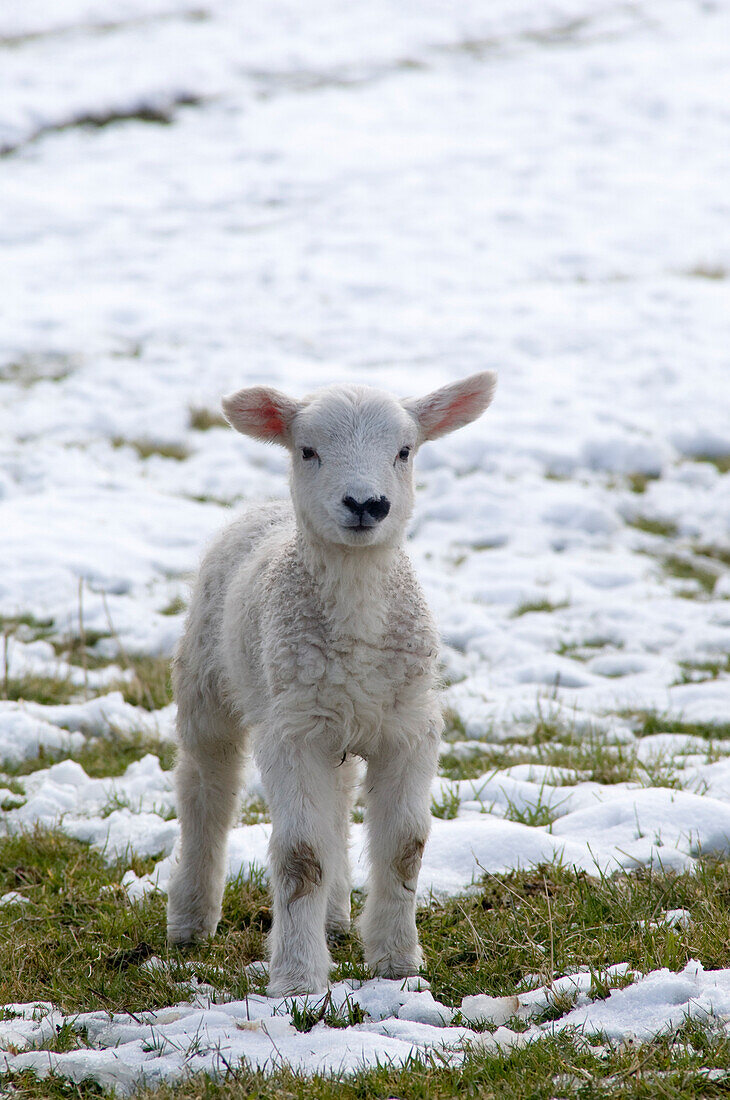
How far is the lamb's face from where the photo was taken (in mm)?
3967

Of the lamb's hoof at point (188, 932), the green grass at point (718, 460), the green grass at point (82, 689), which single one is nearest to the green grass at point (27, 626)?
the green grass at point (82, 689)

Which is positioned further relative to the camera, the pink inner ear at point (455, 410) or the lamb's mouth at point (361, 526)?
the pink inner ear at point (455, 410)

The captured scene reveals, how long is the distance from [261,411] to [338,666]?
1.03 m

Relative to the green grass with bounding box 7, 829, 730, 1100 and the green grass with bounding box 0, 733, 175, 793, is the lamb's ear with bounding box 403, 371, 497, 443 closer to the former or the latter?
the green grass with bounding box 7, 829, 730, 1100

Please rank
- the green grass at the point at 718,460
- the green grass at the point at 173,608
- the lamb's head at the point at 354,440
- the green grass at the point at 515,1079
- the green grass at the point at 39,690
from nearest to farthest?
the green grass at the point at 515,1079 → the lamb's head at the point at 354,440 → the green grass at the point at 39,690 → the green grass at the point at 173,608 → the green grass at the point at 718,460

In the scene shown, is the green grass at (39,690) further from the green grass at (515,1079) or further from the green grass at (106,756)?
the green grass at (515,1079)

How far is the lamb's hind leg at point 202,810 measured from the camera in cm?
471

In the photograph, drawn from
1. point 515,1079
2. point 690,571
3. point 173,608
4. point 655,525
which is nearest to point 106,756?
point 173,608

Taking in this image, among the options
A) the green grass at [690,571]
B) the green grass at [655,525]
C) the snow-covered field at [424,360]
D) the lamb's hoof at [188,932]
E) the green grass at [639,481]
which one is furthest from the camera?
the green grass at [639,481]

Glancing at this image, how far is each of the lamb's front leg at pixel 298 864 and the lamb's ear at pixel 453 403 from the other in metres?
1.33

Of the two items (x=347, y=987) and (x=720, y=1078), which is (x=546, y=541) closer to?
(x=347, y=987)

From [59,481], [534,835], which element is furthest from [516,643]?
[59,481]

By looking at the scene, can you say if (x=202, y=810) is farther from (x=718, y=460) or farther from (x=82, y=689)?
(x=718, y=460)

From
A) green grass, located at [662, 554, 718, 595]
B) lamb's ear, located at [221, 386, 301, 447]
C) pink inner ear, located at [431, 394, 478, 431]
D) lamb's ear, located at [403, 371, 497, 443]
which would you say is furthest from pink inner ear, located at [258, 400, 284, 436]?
green grass, located at [662, 554, 718, 595]
